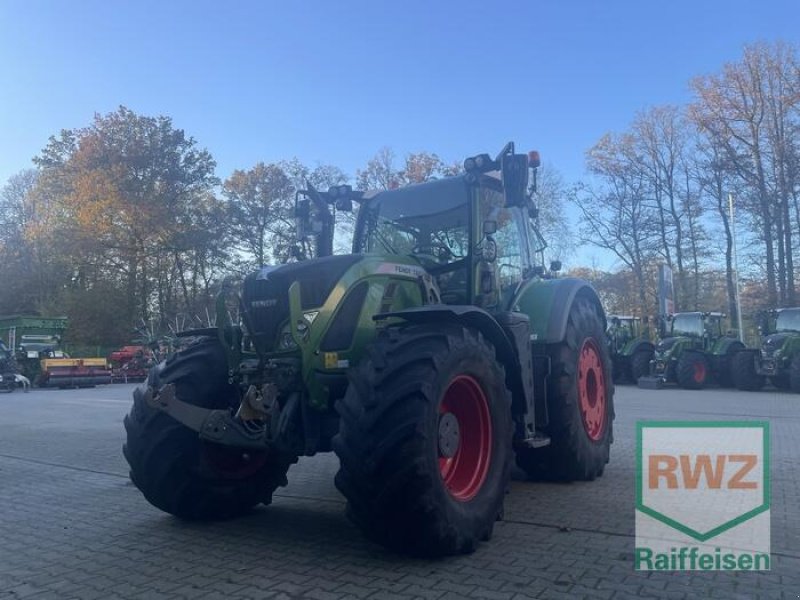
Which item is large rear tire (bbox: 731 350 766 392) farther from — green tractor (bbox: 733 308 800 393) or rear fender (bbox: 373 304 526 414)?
rear fender (bbox: 373 304 526 414)

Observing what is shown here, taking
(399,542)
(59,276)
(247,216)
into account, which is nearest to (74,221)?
(59,276)

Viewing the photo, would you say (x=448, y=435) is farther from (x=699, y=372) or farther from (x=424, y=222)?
(x=699, y=372)

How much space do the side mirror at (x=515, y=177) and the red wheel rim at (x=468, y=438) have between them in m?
1.76

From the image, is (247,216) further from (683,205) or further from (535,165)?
(535,165)

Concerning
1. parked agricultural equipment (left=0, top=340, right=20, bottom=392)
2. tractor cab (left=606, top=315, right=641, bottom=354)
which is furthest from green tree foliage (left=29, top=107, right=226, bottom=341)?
tractor cab (left=606, top=315, right=641, bottom=354)

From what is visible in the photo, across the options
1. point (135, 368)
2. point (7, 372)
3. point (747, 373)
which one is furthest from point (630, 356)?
point (7, 372)

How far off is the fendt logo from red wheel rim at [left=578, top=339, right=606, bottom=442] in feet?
1.94

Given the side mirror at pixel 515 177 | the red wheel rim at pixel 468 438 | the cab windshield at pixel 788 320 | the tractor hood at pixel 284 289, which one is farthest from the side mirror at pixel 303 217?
the cab windshield at pixel 788 320

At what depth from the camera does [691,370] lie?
69.1 feet

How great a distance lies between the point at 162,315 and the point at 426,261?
36.7 metres

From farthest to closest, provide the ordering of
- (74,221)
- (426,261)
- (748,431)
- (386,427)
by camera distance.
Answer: (74,221) < (748,431) < (426,261) < (386,427)

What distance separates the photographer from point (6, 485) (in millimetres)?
7547

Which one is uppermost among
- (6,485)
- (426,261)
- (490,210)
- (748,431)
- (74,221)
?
(74,221)

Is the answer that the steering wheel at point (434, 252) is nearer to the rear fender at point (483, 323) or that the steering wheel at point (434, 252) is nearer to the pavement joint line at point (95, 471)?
the rear fender at point (483, 323)
